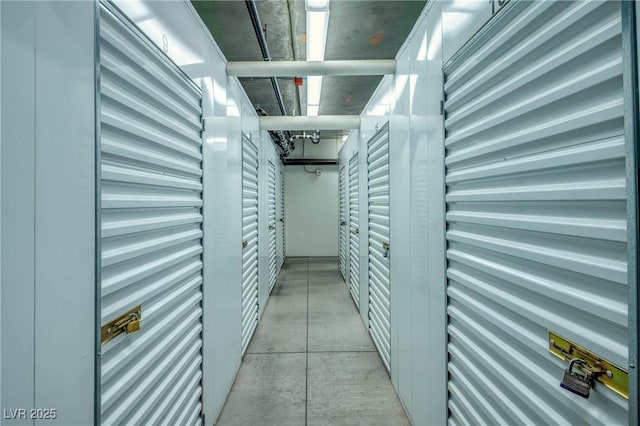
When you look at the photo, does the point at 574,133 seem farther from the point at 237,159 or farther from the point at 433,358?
the point at 237,159

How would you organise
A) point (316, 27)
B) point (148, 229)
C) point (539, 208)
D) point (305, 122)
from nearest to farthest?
point (539, 208) → point (148, 229) → point (316, 27) → point (305, 122)

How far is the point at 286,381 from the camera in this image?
2758mm

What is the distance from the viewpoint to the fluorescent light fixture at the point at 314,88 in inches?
141

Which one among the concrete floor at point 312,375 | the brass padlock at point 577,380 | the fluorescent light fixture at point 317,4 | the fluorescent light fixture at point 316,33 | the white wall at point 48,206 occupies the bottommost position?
the concrete floor at point 312,375

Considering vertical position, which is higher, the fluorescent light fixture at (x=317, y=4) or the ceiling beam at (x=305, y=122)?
the fluorescent light fixture at (x=317, y=4)

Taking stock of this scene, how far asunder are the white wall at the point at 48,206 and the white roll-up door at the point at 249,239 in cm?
211

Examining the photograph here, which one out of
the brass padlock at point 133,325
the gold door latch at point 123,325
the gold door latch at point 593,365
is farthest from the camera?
the brass padlock at point 133,325

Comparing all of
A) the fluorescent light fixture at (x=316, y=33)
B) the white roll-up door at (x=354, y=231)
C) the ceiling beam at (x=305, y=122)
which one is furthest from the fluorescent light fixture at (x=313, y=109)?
the fluorescent light fixture at (x=316, y=33)

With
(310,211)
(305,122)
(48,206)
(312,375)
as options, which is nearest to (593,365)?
(48,206)

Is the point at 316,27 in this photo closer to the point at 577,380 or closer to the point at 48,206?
the point at 48,206

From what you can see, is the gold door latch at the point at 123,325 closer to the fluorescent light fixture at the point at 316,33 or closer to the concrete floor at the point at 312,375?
the concrete floor at the point at 312,375

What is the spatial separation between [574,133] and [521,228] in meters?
0.34

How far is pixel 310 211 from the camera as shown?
8680mm

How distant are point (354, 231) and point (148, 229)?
11.9ft
